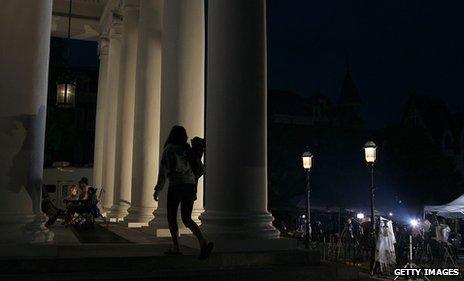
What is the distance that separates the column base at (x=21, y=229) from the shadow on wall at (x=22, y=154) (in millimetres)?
612

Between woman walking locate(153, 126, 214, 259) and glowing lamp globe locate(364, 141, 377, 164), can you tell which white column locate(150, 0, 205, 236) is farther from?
glowing lamp globe locate(364, 141, 377, 164)

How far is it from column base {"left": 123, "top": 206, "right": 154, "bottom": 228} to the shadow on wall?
484 inches

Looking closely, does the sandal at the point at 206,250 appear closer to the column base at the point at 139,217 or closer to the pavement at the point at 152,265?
the pavement at the point at 152,265

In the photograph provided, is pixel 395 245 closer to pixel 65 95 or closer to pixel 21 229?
pixel 65 95

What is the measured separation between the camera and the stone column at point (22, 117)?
58.6 ft

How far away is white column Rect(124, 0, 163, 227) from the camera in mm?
30906

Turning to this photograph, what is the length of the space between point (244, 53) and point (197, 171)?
5.48 metres

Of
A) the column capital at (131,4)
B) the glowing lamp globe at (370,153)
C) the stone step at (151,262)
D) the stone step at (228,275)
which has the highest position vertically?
the column capital at (131,4)

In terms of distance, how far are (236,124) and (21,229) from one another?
28.3 ft

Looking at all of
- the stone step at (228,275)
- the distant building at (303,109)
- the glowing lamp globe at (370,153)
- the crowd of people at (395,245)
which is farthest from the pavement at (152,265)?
the distant building at (303,109)

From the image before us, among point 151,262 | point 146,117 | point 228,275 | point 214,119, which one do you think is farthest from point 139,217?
point 228,275

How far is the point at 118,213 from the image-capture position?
39625mm

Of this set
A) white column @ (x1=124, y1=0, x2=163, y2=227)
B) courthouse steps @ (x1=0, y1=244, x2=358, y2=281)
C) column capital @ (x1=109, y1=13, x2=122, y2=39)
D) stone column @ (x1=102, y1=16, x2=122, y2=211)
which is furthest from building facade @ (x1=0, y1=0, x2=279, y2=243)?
stone column @ (x1=102, y1=16, x2=122, y2=211)

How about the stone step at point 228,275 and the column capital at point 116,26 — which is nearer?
the stone step at point 228,275
